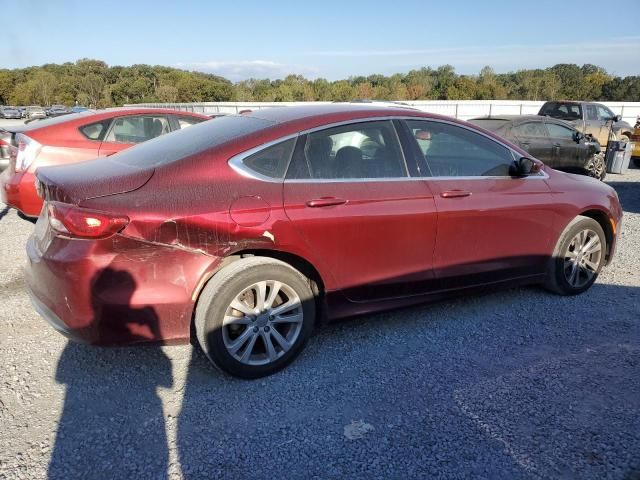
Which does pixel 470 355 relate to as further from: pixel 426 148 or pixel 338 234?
pixel 426 148

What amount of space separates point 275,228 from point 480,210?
5.54 feet

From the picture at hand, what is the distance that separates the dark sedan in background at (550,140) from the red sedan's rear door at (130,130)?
6.29 metres

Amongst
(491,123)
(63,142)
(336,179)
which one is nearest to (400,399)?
(336,179)

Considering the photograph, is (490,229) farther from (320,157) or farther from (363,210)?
(320,157)

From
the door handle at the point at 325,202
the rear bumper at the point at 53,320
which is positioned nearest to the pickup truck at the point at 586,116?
the door handle at the point at 325,202

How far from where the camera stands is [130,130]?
6.52 m

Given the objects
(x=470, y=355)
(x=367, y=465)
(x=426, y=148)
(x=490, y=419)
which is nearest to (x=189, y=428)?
(x=367, y=465)

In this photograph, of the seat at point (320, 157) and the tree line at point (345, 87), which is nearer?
the seat at point (320, 157)

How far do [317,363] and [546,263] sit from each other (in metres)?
2.30

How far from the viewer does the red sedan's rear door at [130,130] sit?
6211mm

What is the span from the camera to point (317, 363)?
3.30 m

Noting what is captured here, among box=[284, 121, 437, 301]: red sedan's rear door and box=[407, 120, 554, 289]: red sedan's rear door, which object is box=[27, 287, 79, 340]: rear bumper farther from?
box=[407, 120, 554, 289]: red sedan's rear door

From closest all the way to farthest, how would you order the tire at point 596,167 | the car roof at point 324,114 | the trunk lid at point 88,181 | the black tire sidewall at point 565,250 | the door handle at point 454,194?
the trunk lid at point 88,181
the car roof at point 324,114
the door handle at point 454,194
the black tire sidewall at point 565,250
the tire at point 596,167

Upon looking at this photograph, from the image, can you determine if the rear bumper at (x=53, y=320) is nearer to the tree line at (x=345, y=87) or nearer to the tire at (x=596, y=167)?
the tire at (x=596, y=167)
